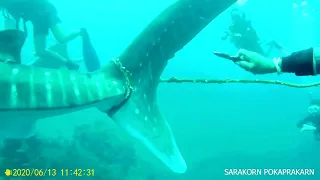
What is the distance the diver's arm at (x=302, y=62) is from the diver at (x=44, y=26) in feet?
16.5

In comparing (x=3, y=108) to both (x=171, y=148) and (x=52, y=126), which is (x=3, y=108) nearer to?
(x=171, y=148)

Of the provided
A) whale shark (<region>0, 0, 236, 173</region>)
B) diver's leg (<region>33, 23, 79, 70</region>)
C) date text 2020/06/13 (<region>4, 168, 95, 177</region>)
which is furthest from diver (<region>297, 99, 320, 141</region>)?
date text 2020/06/13 (<region>4, 168, 95, 177</region>)

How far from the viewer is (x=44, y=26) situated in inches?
337

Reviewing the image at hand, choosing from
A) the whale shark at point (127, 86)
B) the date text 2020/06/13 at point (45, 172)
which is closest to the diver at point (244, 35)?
the date text 2020/06/13 at point (45, 172)

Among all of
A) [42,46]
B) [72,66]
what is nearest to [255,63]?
[72,66]

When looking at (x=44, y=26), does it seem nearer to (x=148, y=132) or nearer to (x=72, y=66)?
(x=72, y=66)

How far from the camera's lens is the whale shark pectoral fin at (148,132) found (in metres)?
3.89

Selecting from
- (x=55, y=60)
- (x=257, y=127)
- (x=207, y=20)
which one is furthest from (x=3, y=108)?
(x=257, y=127)

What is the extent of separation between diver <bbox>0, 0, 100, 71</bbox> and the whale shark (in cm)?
302

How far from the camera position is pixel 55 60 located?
8.93m

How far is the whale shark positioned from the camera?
133 inches

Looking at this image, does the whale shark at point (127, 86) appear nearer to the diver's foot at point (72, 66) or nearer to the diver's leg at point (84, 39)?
the diver's leg at point (84, 39)

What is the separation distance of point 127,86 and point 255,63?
5.96ft

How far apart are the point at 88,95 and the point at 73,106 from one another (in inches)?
7.6
